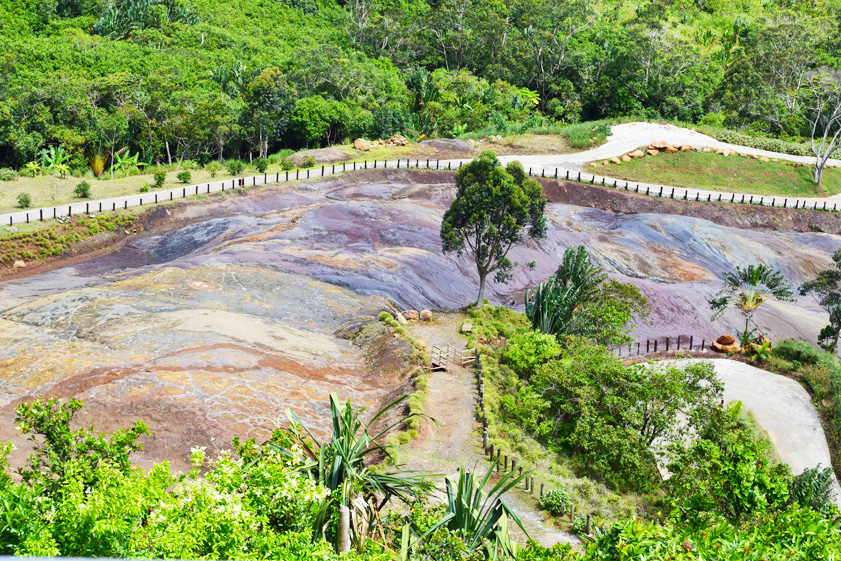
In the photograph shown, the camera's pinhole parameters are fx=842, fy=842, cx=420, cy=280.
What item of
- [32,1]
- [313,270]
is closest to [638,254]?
[313,270]

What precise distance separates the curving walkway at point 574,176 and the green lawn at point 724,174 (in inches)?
62.5

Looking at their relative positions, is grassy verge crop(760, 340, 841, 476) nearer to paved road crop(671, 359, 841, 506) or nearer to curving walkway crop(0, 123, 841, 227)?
paved road crop(671, 359, 841, 506)

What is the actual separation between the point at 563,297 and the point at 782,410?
35.4 feet

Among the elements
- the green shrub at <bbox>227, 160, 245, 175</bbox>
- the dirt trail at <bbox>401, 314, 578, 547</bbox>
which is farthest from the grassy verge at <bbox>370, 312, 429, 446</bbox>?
the green shrub at <bbox>227, 160, 245, 175</bbox>

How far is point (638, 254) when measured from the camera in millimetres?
57625

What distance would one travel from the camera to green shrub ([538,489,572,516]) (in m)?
23.6

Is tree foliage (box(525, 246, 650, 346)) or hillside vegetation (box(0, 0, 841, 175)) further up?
hillside vegetation (box(0, 0, 841, 175))

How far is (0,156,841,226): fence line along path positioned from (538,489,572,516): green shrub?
3889cm

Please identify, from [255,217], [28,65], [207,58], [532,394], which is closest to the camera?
[532,394]

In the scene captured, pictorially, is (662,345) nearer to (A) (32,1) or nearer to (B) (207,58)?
(B) (207,58)

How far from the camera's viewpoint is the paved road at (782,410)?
1329 inches

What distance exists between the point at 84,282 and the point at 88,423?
58.4 feet

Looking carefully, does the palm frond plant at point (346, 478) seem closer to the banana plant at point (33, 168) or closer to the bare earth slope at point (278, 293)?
the bare earth slope at point (278, 293)

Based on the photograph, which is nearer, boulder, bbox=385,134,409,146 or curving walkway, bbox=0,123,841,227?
curving walkway, bbox=0,123,841,227
